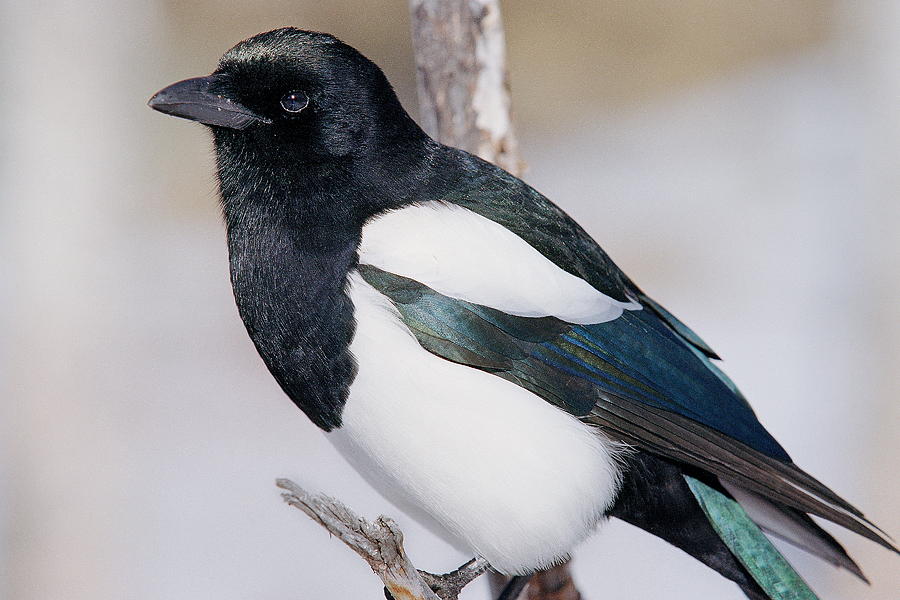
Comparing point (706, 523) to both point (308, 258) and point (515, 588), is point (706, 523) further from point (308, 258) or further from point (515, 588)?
point (308, 258)

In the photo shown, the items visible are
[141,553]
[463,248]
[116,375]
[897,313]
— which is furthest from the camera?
[116,375]

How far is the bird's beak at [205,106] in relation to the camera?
1.35 metres

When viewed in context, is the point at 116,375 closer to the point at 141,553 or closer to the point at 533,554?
the point at 141,553

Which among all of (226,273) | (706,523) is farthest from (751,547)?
(226,273)

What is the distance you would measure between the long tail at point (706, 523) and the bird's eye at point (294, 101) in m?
0.67

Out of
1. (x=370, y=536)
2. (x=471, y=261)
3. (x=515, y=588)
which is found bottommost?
(x=515, y=588)

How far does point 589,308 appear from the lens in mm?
1387

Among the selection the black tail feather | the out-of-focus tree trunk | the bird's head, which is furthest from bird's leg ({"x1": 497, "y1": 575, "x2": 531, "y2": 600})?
the bird's head

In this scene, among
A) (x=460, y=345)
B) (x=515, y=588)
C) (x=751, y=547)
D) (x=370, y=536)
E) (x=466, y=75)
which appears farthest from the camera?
(x=466, y=75)

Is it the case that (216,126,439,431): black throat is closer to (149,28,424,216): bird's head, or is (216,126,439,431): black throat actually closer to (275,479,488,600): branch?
(149,28,424,216): bird's head

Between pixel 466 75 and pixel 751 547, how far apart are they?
957mm

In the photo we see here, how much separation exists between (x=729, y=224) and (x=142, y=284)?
2930 mm

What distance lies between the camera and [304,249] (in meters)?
1.32

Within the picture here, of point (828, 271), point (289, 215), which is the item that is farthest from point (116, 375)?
point (828, 271)
